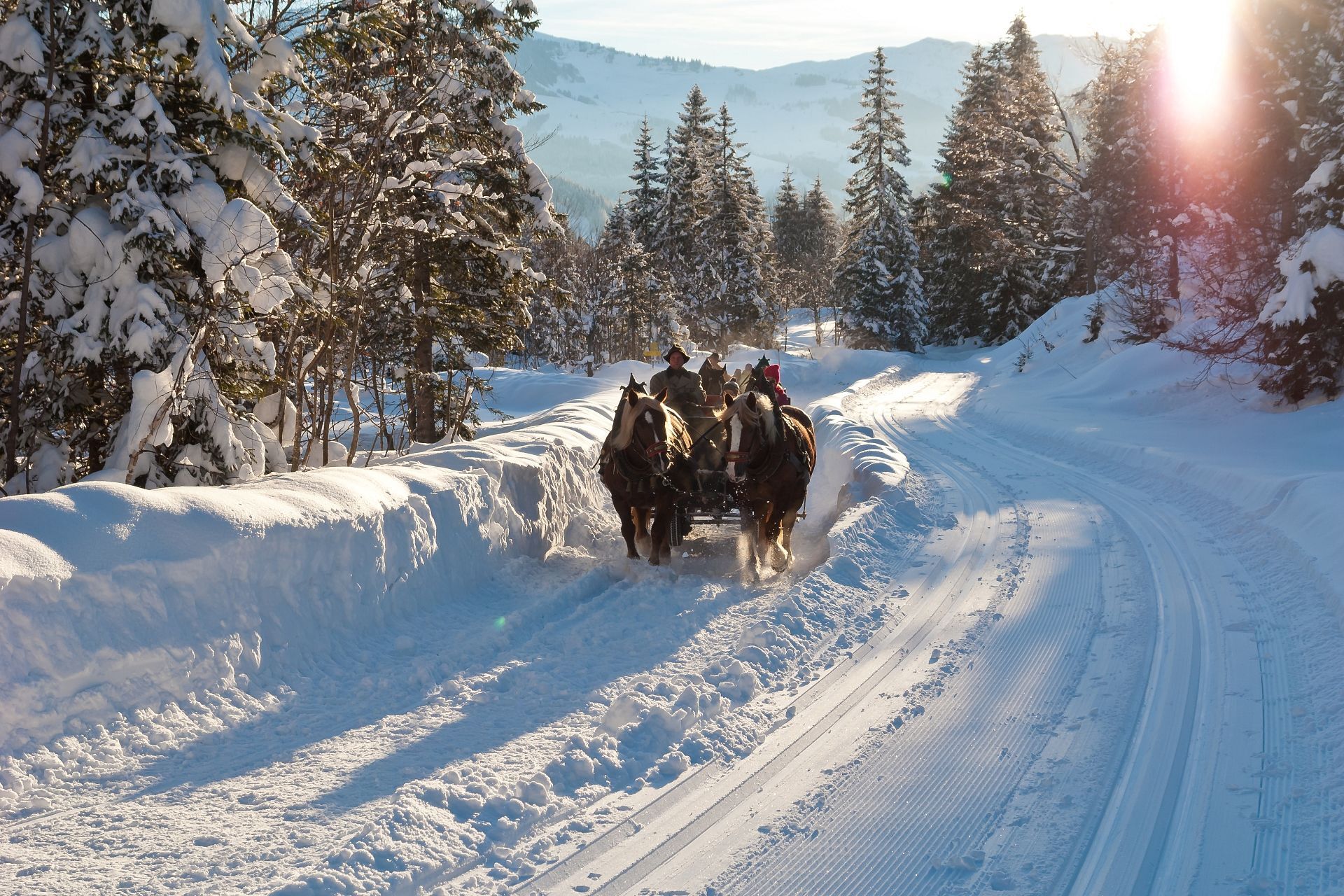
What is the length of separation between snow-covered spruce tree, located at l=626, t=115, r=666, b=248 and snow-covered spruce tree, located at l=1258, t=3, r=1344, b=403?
1528 inches

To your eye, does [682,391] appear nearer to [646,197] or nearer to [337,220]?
[337,220]

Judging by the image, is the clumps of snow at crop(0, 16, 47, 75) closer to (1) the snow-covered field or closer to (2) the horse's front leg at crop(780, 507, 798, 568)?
(1) the snow-covered field

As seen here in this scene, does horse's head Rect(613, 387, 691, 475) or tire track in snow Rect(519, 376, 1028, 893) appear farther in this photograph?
horse's head Rect(613, 387, 691, 475)

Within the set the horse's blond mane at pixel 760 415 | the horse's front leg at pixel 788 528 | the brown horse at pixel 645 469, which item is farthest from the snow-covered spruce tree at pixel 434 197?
the horse's front leg at pixel 788 528

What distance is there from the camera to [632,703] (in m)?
5.37

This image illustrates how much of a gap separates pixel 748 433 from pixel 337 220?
5694 mm

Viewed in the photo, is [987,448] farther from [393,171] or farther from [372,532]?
[372,532]

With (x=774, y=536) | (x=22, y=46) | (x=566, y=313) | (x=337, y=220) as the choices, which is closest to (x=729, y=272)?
(x=566, y=313)

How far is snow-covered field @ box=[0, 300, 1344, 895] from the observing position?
393cm

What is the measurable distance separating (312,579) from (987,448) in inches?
516

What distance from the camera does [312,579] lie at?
21.4 ft

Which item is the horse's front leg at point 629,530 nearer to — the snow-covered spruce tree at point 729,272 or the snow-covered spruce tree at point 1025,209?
the snow-covered spruce tree at point 1025,209

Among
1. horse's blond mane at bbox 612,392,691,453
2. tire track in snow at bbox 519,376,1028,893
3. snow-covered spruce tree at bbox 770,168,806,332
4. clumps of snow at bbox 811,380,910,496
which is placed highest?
snow-covered spruce tree at bbox 770,168,806,332

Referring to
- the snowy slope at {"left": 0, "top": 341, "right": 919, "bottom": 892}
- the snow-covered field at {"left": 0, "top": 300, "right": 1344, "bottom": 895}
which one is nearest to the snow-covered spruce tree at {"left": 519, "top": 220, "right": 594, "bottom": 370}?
the snow-covered field at {"left": 0, "top": 300, "right": 1344, "bottom": 895}
